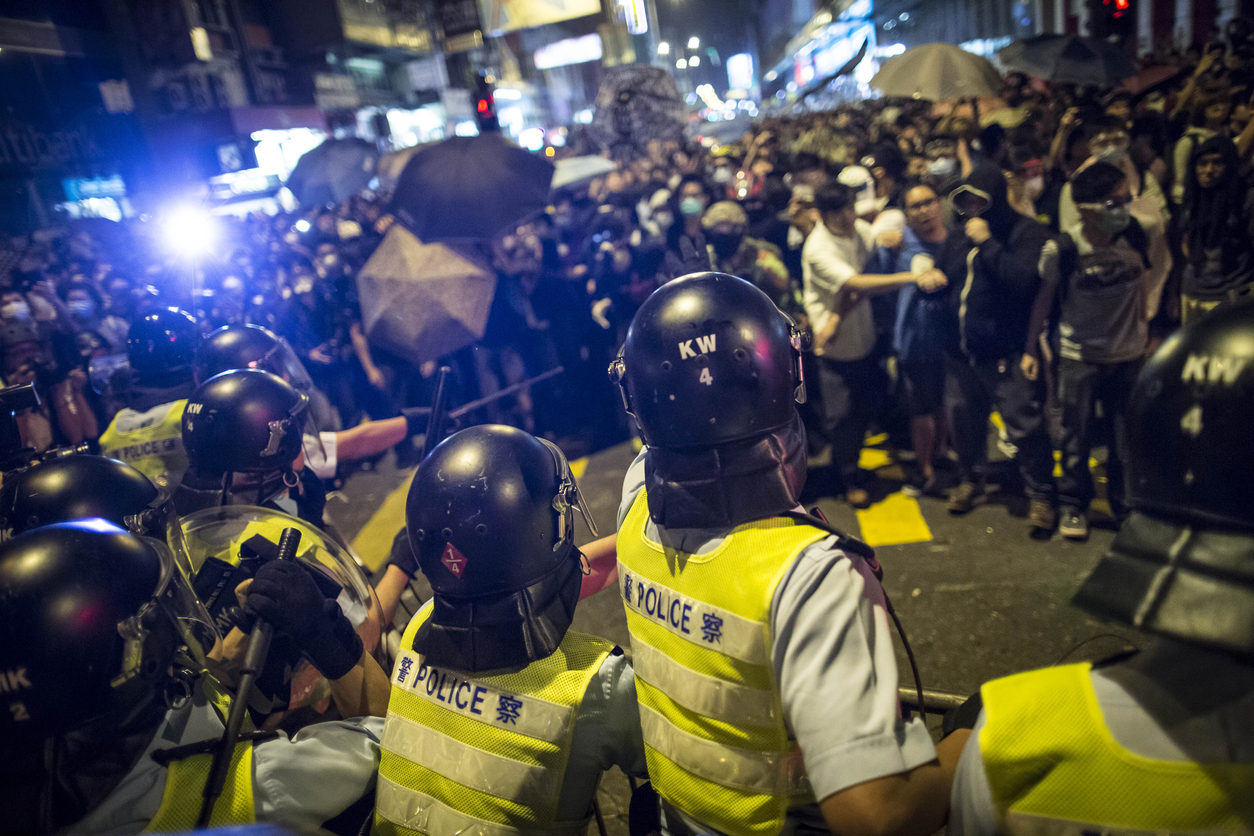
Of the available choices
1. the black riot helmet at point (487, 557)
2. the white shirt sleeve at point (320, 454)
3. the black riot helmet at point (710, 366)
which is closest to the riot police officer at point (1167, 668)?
the black riot helmet at point (710, 366)

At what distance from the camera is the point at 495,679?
174cm

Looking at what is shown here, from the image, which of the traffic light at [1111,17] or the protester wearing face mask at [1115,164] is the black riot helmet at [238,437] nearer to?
the protester wearing face mask at [1115,164]

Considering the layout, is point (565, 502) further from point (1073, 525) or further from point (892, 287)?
point (1073, 525)

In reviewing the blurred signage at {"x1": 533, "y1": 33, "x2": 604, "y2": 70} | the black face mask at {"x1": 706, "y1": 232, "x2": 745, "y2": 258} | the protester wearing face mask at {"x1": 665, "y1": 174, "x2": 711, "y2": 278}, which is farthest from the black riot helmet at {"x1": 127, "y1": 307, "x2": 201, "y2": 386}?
the blurred signage at {"x1": 533, "y1": 33, "x2": 604, "y2": 70}

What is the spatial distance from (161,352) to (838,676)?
13.6 ft

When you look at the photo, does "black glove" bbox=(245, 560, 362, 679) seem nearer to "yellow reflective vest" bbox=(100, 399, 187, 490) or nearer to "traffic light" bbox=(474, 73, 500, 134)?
"yellow reflective vest" bbox=(100, 399, 187, 490)

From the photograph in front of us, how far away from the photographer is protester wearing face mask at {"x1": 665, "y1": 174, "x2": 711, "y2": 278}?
5.40 m

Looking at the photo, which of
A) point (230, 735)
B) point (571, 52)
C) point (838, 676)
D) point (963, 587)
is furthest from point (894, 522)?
point (571, 52)

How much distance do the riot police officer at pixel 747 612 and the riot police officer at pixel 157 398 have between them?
289 centimetres

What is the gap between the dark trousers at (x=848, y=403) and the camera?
5.07 metres

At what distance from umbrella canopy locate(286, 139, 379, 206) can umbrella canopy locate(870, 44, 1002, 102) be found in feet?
26.7

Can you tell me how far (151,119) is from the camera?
17859mm

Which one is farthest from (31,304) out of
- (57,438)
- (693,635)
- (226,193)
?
(226,193)

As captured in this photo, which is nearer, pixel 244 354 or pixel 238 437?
pixel 238 437
